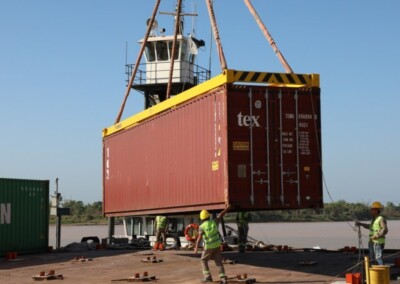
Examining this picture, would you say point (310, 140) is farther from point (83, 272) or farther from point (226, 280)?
point (83, 272)

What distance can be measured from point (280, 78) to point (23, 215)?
47.9 feet

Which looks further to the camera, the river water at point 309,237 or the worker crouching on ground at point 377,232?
the river water at point 309,237

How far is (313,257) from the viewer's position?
20.3 metres

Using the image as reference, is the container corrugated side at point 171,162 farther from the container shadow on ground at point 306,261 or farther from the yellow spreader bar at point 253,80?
the container shadow on ground at point 306,261

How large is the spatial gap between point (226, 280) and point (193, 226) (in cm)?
1223

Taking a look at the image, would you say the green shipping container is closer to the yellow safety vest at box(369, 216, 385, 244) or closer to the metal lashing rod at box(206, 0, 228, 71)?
the metal lashing rod at box(206, 0, 228, 71)

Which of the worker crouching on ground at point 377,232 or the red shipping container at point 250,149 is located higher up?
the red shipping container at point 250,149

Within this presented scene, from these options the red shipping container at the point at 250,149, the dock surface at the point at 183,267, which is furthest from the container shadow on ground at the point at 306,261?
the red shipping container at the point at 250,149

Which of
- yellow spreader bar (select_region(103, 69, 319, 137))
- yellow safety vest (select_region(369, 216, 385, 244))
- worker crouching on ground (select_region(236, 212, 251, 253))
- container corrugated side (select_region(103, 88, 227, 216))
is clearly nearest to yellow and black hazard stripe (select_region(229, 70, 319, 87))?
yellow spreader bar (select_region(103, 69, 319, 137))

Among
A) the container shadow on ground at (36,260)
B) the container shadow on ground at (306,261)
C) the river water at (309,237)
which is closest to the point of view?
the container shadow on ground at (306,261)

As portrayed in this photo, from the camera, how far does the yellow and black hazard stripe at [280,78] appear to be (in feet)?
51.5

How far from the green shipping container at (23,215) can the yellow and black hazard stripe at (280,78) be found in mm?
13715

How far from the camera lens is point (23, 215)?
1036 inches

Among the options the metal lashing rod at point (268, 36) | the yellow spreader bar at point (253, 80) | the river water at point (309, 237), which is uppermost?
the metal lashing rod at point (268, 36)
